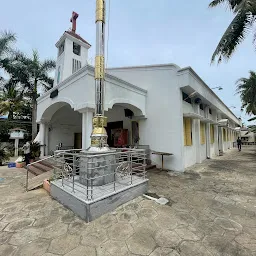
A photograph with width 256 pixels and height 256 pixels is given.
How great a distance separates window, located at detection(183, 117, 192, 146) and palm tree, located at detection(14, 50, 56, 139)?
45.8 feet

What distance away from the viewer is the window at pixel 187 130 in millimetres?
9054

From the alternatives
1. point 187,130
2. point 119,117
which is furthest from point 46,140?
point 187,130

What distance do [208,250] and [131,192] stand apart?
227 centimetres

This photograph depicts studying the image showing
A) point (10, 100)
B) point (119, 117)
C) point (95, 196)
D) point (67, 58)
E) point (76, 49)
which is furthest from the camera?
point (10, 100)

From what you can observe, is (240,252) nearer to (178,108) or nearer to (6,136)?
(178,108)

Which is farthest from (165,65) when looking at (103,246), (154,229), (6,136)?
(6,136)

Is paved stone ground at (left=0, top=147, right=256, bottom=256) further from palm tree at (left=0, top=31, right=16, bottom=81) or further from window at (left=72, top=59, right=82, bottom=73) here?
palm tree at (left=0, top=31, right=16, bottom=81)

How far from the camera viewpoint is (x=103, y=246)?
8.66ft

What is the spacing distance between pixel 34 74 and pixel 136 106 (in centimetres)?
1274

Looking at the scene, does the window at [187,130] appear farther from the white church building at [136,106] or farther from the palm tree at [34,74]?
the palm tree at [34,74]

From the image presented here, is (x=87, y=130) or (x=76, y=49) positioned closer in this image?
(x=87, y=130)

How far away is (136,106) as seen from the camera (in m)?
8.38

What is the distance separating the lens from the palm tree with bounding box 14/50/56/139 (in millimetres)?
15062

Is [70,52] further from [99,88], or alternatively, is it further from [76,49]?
[99,88]
